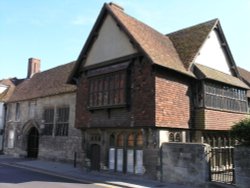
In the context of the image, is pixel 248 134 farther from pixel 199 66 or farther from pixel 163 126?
pixel 199 66

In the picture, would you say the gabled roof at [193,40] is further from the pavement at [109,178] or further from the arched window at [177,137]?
the pavement at [109,178]

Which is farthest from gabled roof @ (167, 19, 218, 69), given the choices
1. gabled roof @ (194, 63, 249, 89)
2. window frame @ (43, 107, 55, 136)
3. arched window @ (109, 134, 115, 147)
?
window frame @ (43, 107, 55, 136)

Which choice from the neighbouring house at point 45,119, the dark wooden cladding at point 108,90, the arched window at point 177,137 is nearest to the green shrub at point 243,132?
the arched window at point 177,137

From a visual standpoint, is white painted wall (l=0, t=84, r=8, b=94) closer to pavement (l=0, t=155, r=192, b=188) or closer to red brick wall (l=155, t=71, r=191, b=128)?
pavement (l=0, t=155, r=192, b=188)

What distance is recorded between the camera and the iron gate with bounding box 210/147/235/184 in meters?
12.7

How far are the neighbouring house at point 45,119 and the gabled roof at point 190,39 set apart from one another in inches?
352

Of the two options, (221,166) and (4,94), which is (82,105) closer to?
(221,166)

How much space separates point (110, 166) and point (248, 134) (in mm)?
8150

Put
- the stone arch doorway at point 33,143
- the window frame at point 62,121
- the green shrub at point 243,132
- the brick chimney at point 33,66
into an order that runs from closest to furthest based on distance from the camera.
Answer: the green shrub at point 243,132, the window frame at point 62,121, the stone arch doorway at point 33,143, the brick chimney at point 33,66

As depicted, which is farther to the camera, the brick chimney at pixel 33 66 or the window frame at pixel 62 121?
the brick chimney at pixel 33 66

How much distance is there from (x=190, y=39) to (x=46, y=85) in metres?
15.4

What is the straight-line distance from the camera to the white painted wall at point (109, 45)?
16.4 m

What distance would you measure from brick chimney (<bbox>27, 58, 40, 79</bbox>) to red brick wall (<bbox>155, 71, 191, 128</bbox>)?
78.9 feet

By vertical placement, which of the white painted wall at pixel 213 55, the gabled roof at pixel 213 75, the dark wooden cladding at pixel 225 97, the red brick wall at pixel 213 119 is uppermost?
the white painted wall at pixel 213 55
